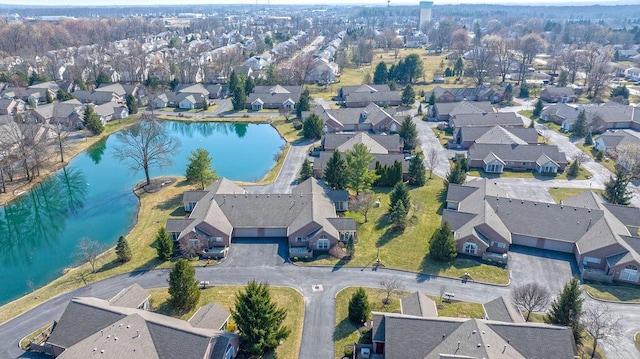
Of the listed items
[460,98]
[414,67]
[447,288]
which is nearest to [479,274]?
[447,288]

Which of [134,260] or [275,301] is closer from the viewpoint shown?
[275,301]

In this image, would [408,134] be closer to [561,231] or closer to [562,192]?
[562,192]

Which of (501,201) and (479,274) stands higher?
(501,201)

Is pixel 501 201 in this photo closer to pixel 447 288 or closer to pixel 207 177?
pixel 447 288

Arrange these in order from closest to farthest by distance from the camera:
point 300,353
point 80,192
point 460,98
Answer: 1. point 300,353
2. point 80,192
3. point 460,98

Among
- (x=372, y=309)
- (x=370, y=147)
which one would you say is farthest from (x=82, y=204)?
(x=372, y=309)

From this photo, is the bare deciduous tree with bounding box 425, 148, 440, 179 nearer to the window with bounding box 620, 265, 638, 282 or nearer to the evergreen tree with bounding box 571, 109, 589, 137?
the window with bounding box 620, 265, 638, 282

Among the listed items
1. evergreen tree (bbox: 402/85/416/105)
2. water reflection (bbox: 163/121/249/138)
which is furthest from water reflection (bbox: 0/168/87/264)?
evergreen tree (bbox: 402/85/416/105)

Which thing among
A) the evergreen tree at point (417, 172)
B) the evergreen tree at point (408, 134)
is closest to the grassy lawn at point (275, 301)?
the evergreen tree at point (417, 172)
